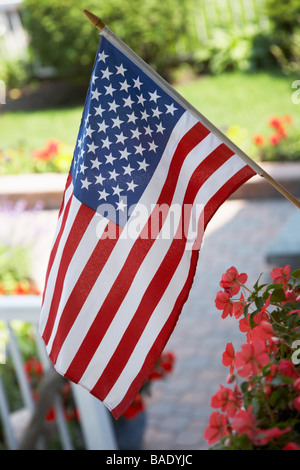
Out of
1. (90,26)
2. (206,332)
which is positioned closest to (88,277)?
(206,332)

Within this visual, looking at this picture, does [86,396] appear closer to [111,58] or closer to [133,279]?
[133,279]

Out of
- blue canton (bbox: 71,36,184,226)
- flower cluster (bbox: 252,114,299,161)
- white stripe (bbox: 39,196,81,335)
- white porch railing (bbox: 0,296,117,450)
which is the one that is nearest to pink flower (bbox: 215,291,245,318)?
blue canton (bbox: 71,36,184,226)

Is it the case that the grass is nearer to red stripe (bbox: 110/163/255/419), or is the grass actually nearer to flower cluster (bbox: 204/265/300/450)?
red stripe (bbox: 110/163/255/419)

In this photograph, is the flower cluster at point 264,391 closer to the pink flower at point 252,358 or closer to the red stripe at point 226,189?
the pink flower at point 252,358

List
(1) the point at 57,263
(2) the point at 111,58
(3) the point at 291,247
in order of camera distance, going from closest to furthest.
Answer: (2) the point at 111,58 < (1) the point at 57,263 < (3) the point at 291,247

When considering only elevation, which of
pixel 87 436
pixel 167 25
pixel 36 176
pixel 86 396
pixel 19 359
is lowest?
pixel 87 436

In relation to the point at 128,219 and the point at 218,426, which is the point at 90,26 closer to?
the point at 128,219

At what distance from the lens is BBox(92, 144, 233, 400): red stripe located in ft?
5.80

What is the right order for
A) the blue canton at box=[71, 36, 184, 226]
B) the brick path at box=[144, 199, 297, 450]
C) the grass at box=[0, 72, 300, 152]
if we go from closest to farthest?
the blue canton at box=[71, 36, 184, 226] < the brick path at box=[144, 199, 297, 450] < the grass at box=[0, 72, 300, 152]

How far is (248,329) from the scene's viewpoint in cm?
152

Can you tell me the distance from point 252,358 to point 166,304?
1.81ft

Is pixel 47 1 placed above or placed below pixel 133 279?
above

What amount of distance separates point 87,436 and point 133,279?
1591mm

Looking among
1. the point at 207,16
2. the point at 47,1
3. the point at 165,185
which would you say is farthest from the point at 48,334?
the point at 207,16
